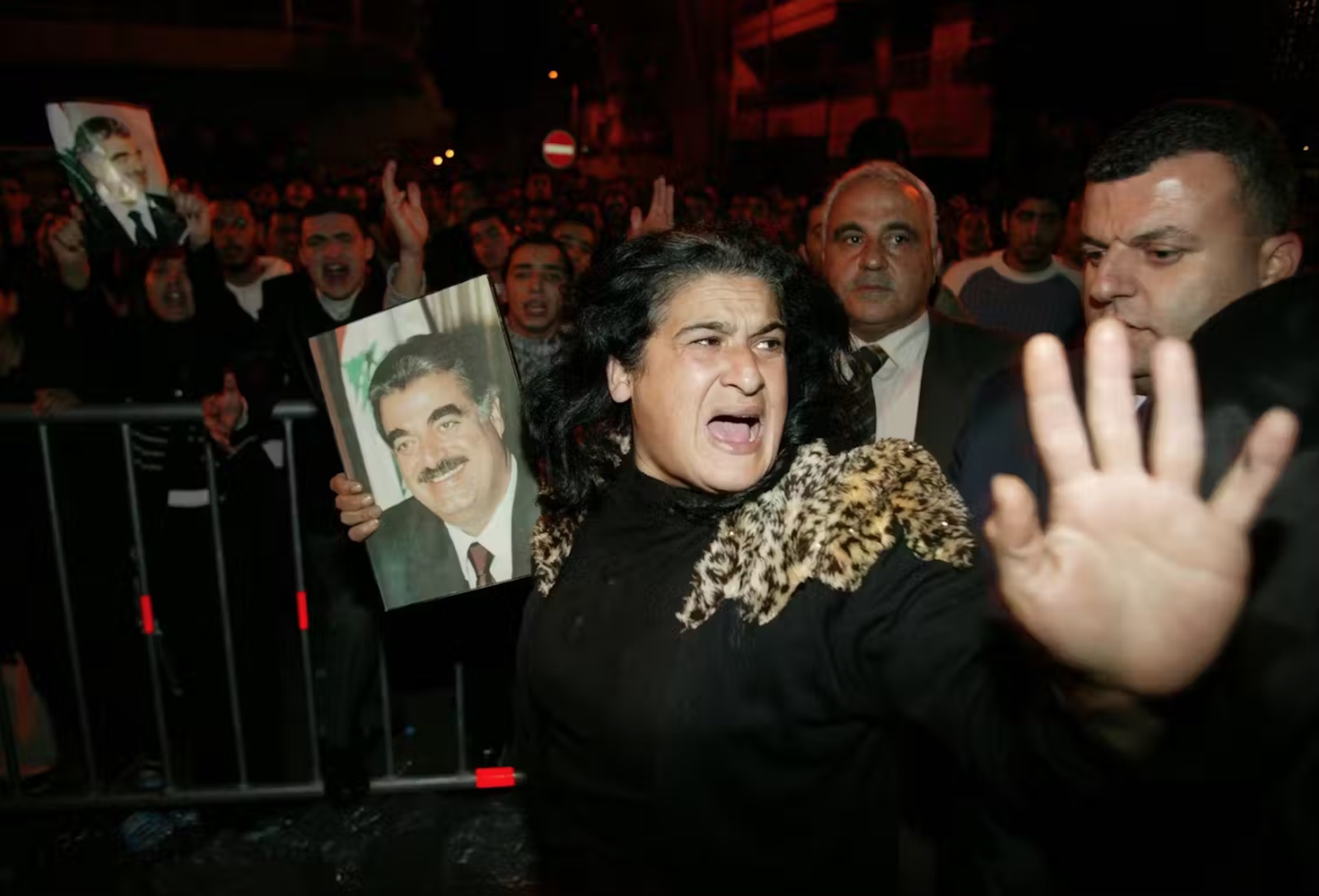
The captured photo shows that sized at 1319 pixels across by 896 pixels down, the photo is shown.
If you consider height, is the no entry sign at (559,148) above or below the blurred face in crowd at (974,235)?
above

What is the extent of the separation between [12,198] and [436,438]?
9.76 meters

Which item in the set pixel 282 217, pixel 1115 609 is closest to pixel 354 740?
pixel 1115 609

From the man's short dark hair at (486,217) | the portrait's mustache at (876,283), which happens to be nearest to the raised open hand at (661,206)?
→ the portrait's mustache at (876,283)

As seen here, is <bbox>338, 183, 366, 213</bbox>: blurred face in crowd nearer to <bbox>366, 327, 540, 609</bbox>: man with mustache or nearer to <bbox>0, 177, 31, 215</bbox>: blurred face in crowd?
<bbox>0, 177, 31, 215</bbox>: blurred face in crowd

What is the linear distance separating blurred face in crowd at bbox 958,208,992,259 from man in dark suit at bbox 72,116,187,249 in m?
6.11

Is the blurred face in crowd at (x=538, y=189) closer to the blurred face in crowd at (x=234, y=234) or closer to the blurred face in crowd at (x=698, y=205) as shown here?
the blurred face in crowd at (x=698, y=205)

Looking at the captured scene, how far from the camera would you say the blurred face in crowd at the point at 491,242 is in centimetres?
711

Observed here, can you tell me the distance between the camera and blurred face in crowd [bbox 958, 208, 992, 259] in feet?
26.6

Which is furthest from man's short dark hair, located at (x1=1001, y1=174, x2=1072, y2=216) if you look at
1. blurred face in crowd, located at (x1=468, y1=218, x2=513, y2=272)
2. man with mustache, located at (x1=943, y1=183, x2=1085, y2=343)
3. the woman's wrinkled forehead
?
the woman's wrinkled forehead

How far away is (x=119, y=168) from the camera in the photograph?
414 centimetres

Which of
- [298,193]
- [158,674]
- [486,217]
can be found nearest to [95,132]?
[158,674]

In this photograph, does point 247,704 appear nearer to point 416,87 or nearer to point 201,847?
point 201,847

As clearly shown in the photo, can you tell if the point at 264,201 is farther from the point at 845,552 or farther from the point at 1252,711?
the point at 1252,711

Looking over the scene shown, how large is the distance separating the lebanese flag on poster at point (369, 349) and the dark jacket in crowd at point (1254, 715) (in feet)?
6.17
